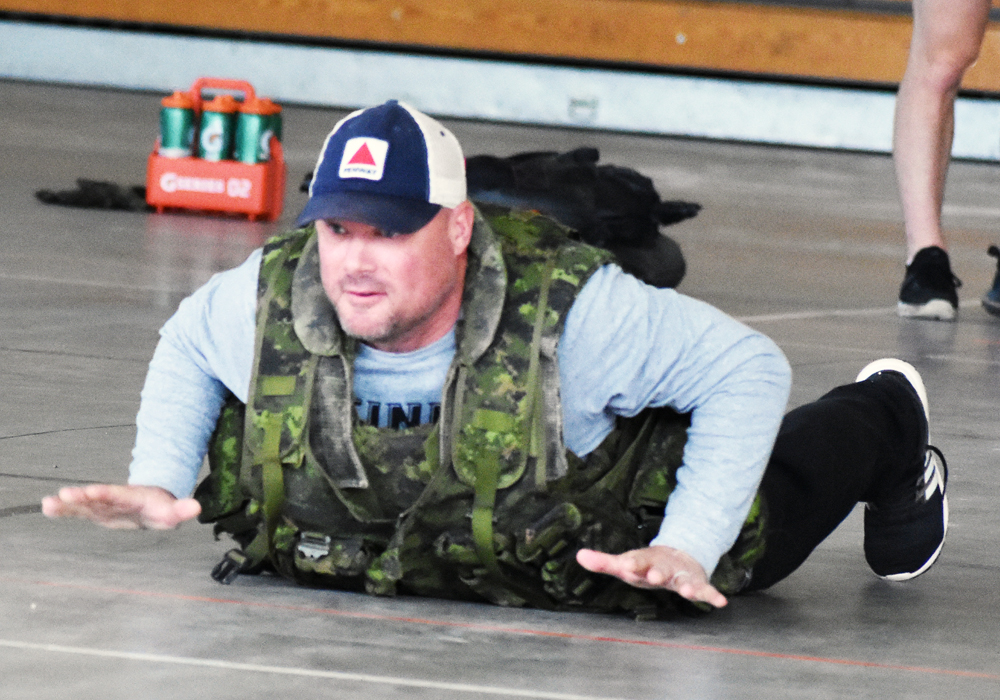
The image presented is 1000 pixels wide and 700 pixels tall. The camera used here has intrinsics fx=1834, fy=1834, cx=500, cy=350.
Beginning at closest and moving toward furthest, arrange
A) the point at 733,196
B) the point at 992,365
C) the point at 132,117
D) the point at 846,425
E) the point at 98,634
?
1. the point at 98,634
2. the point at 846,425
3. the point at 992,365
4. the point at 733,196
5. the point at 132,117

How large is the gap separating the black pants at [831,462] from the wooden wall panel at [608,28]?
934 centimetres

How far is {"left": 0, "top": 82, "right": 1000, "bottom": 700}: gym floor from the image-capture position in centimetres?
226

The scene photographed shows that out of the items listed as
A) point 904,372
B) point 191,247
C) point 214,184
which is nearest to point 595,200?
point 191,247

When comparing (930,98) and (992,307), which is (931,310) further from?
(930,98)

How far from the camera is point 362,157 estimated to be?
8.06 ft

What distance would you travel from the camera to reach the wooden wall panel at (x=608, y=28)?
12055mm

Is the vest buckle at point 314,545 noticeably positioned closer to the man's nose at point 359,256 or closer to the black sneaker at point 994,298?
the man's nose at point 359,256

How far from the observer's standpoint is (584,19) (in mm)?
12297

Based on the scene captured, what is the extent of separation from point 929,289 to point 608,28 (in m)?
6.78

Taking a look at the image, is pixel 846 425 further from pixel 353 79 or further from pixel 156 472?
pixel 353 79

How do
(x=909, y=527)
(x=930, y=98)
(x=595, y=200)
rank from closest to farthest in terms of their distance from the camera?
(x=909, y=527), (x=595, y=200), (x=930, y=98)

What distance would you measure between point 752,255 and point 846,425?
13.8 feet

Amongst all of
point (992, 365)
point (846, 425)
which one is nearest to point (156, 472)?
point (846, 425)

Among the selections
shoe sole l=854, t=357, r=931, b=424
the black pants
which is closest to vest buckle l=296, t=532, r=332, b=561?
the black pants
